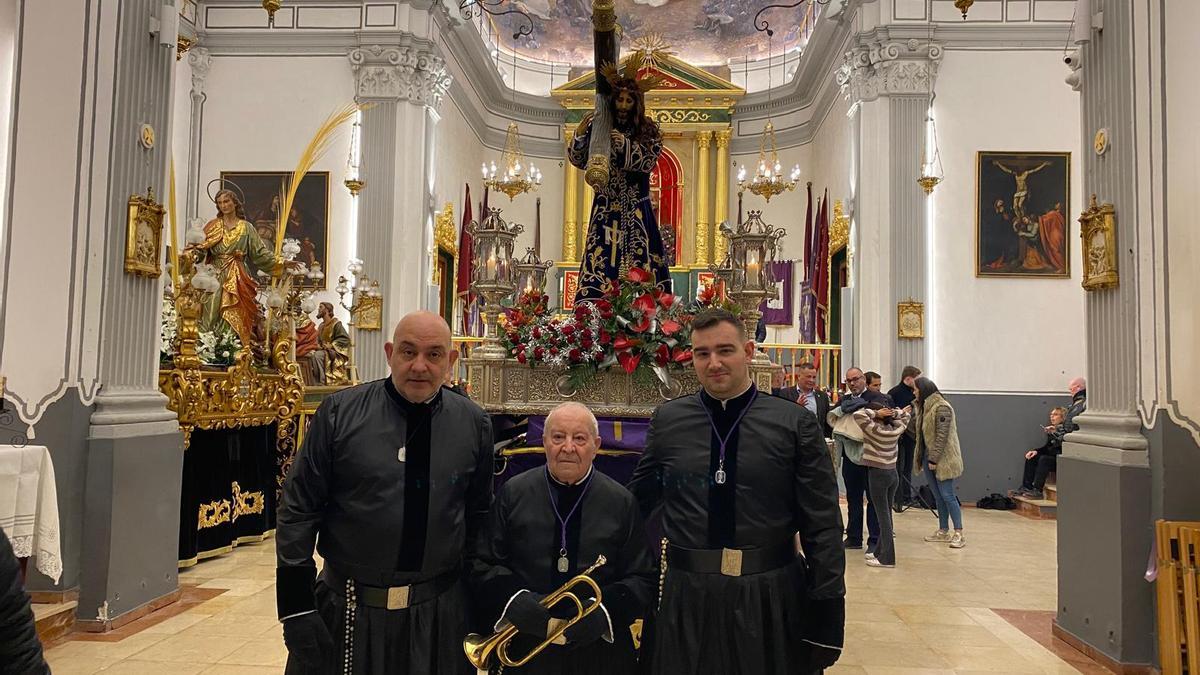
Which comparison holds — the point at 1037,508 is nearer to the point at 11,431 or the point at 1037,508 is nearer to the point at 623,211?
the point at 623,211

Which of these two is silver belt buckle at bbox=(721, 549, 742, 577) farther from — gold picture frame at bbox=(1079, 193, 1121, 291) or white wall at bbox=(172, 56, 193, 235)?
white wall at bbox=(172, 56, 193, 235)

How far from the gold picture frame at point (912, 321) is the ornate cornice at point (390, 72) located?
847 cm

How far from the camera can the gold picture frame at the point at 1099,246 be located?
203 inches

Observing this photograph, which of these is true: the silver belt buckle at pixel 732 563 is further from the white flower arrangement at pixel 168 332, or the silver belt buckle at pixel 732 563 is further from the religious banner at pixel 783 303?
the religious banner at pixel 783 303

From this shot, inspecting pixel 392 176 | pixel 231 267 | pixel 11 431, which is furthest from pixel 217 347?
pixel 392 176

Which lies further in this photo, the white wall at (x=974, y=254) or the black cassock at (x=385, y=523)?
the white wall at (x=974, y=254)

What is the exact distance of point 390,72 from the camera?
45.4 ft

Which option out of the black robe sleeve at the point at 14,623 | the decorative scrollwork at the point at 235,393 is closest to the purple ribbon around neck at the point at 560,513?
the black robe sleeve at the point at 14,623

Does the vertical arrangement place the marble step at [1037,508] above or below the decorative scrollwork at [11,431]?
below

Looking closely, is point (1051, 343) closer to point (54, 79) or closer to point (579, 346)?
point (579, 346)

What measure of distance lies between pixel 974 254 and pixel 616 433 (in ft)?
31.3

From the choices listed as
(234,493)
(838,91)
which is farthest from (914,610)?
(838,91)

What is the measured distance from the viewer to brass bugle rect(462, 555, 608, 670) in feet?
9.11

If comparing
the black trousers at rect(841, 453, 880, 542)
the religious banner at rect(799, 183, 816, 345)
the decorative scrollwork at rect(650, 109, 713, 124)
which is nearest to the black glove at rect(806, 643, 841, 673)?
the black trousers at rect(841, 453, 880, 542)
